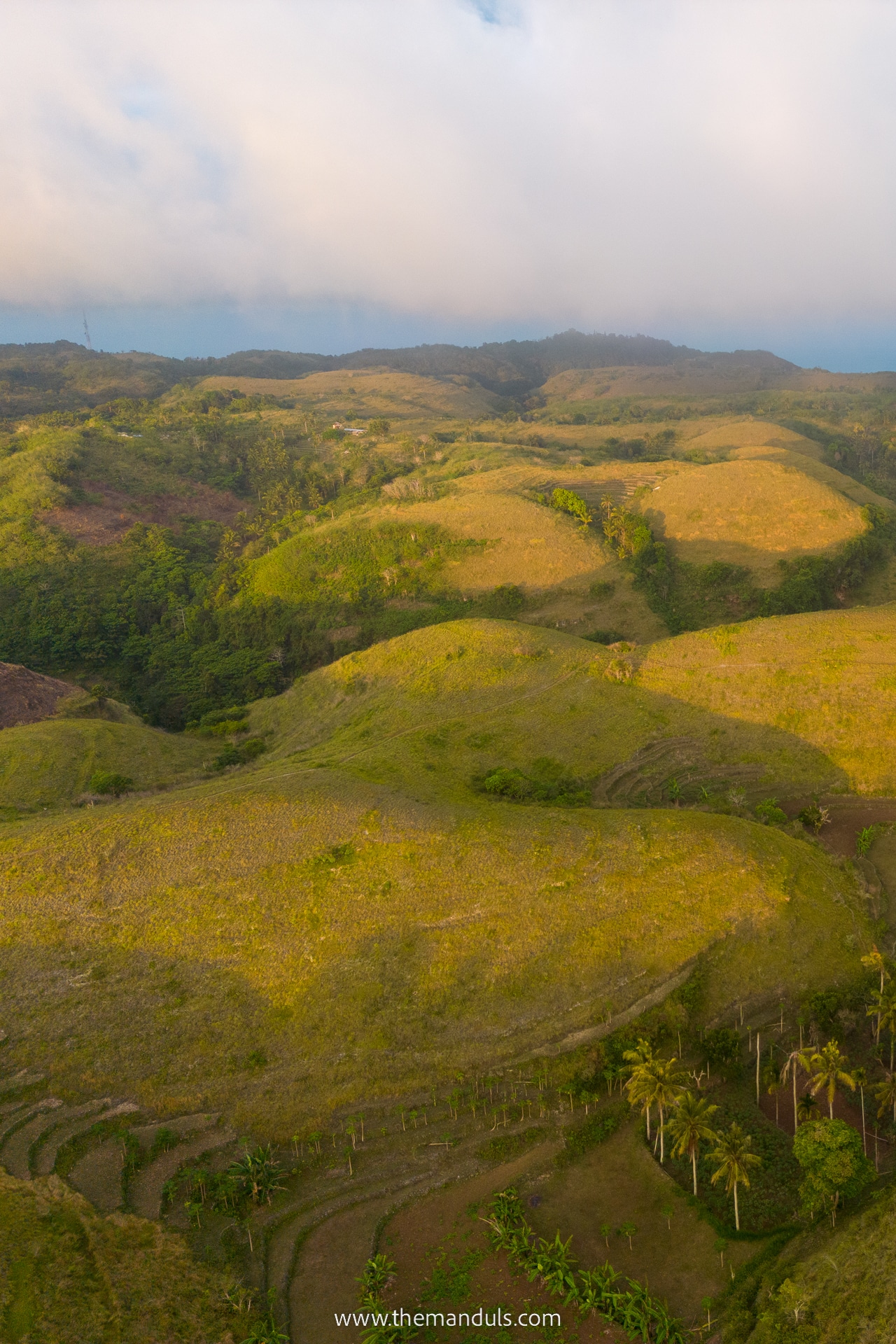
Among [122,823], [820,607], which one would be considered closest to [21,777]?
Answer: [122,823]

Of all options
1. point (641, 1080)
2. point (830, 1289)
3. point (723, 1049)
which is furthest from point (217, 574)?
point (830, 1289)

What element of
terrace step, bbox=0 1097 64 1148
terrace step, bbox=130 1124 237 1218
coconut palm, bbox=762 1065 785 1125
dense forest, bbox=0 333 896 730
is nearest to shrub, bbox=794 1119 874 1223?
coconut palm, bbox=762 1065 785 1125

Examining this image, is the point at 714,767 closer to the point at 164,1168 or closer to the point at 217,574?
the point at 164,1168

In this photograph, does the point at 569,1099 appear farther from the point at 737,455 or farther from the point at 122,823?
the point at 737,455

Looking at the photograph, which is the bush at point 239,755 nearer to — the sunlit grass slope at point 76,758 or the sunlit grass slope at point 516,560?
the sunlit grass slope at point 76,758

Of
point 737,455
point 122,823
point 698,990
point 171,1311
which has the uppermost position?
point 737,455

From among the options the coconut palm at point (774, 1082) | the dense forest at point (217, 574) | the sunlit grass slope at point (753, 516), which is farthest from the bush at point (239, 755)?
the sunlit grass slope at point (753, 516)
